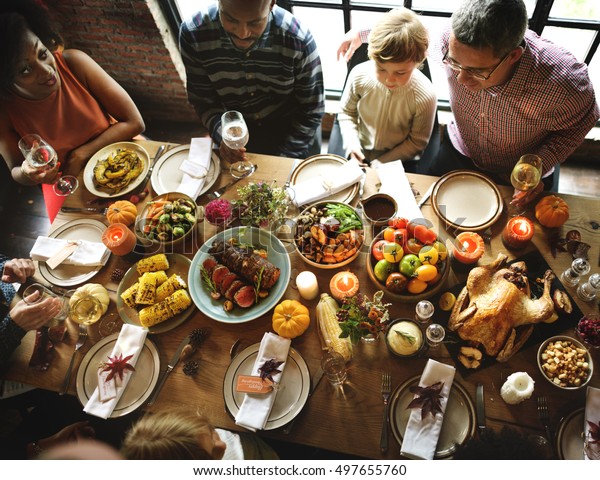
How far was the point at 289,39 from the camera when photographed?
2518mm

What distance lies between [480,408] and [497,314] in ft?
1.31

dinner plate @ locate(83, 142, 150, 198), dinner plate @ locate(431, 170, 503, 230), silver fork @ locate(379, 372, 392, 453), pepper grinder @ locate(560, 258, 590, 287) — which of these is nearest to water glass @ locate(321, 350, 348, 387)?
silver fork @ locate(379, 372, 392, 453)

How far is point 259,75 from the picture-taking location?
2.71 meters

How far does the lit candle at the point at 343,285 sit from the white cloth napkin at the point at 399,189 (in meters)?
0.45

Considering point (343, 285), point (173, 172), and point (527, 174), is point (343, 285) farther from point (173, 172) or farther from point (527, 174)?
point (173, 172)

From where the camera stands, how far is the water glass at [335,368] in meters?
1.73

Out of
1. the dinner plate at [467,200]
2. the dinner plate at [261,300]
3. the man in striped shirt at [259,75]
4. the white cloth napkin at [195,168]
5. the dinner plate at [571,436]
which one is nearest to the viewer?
the dinner plate at [571,436]

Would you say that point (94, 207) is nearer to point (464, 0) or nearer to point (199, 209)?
point (199, 209)

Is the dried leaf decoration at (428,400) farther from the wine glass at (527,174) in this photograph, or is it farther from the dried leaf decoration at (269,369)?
the wine glass at (527,174)

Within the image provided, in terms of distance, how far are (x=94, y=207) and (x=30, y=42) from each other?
0.94m

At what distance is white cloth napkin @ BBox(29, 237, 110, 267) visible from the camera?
2.12 m

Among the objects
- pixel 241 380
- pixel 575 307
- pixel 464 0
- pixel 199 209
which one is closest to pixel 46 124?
pixel 199 209

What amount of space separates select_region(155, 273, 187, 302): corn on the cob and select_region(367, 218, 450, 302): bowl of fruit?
0.95 m

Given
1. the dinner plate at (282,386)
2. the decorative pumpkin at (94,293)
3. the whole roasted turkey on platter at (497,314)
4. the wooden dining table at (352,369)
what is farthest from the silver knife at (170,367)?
the whole roasted turkey on platter at (497,314)
